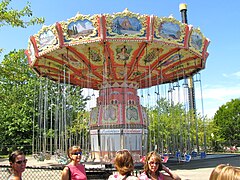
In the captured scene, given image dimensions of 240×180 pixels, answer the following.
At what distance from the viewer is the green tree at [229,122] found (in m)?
44.3

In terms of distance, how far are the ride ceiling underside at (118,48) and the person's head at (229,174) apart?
11.4 metres

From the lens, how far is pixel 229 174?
1.65 metres

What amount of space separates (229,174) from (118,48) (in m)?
13.2

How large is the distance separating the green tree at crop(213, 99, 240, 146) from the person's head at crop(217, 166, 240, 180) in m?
44.0

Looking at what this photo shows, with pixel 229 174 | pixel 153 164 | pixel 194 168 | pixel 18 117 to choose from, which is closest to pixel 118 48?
pixel 194 168

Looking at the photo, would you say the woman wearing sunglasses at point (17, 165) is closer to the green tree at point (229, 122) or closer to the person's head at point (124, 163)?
the person's head at point (124, 163)

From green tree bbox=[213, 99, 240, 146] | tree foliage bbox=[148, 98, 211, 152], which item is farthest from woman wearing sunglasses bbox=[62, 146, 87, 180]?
green tree bbox=[213, 99, 240, 146]

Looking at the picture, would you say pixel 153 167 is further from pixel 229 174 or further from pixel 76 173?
pixel 229 174

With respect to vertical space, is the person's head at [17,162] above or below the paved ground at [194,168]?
above

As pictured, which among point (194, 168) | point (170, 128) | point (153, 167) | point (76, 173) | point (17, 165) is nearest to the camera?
point (17, 165)

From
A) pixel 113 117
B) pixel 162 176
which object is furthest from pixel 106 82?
pixel 162 176

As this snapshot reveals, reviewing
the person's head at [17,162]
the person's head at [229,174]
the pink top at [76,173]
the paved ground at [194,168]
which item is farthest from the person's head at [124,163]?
the paved ground at [194,168]

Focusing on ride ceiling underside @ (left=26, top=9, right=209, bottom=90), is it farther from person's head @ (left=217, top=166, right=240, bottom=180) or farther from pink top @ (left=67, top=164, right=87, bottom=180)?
person's head @ (left=217, top=166, right=240, bottom=180)

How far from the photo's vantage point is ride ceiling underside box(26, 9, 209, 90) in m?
12.9
